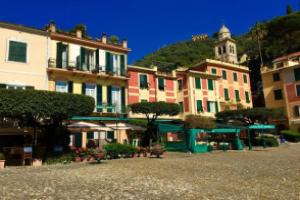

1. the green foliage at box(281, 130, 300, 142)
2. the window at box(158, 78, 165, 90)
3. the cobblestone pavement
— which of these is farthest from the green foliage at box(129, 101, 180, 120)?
the green foliage at box(281, 130, 300, 142)

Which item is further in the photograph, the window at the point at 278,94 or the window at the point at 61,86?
the window at the point at 278,94

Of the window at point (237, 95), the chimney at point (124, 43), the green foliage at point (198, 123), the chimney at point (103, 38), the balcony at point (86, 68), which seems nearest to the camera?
the green foliage at point (198, 123)

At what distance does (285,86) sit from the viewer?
44.5 m

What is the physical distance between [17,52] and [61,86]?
14.9 ft

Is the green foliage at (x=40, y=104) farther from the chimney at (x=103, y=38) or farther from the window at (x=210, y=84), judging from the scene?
the window at (x=210, y=84)

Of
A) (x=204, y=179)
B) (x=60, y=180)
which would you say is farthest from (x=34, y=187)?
(x=204, y=179)

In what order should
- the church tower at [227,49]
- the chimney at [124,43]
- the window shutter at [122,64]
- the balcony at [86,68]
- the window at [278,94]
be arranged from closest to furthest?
the balcony at [86,68] < the window shutter at [122,64] < the chimney at [124,43] < the window at [278,94] < the church tower at [227,49]

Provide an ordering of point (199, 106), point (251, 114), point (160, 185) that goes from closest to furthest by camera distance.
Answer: point (160, 185), point (251, 114), point (199, 106)

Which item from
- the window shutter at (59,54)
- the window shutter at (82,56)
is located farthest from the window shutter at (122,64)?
the window shutter at (59,54)

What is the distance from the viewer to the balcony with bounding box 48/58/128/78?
2529 centimetres

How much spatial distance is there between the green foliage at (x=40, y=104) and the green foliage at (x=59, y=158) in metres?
2.36

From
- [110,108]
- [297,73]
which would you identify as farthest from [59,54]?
[297,73]

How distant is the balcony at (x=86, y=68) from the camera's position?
2529 centimetres

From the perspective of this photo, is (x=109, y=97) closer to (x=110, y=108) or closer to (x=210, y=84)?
(x=110, y=108)
